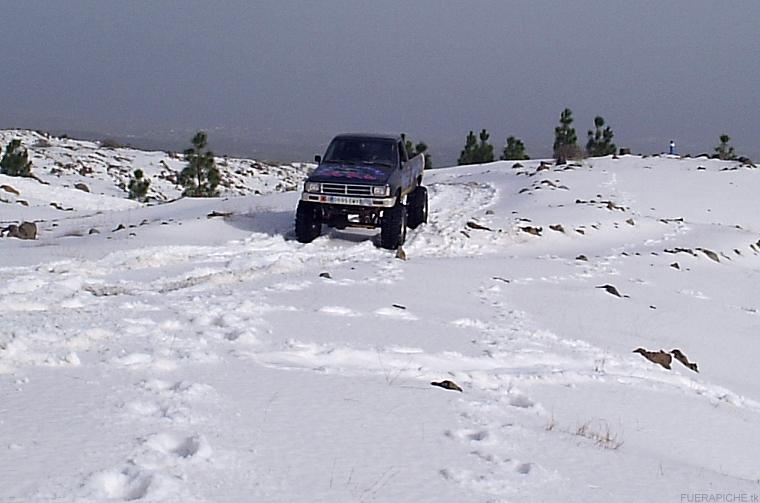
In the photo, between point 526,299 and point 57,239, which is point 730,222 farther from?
point 57,239

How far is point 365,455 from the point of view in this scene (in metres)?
4.95

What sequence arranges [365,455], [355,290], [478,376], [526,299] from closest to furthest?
1. [365,455]
2. [478,376]
3. [355,290]
4. [526,299]

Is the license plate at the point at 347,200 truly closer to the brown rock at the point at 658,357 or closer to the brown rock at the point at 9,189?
the brown rock at the point at 658,357

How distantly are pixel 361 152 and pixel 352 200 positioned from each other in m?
1.73

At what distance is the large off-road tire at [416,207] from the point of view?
18906mm

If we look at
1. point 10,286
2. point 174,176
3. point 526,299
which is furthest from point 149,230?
point 174,176

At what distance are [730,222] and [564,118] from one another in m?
24.5

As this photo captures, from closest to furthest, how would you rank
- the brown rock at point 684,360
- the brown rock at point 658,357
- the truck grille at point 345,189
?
the brown rock at point 658,357 < the brown rock at point 684,360 < the truck grille at point 345,189

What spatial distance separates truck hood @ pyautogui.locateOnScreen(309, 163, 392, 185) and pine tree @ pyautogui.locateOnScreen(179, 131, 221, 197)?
18346mm

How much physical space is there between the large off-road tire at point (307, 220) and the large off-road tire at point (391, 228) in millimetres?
1312

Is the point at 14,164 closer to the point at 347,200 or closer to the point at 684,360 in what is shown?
the point at 347,200

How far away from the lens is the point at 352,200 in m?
15.9

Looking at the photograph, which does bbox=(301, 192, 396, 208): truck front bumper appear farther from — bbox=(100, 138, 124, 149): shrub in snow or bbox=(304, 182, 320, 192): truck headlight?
bbox=(100, 138, 124, 149): shrub in snow

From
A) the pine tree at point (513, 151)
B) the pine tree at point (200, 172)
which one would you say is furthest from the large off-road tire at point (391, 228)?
the pine tree at point (513, 151)
